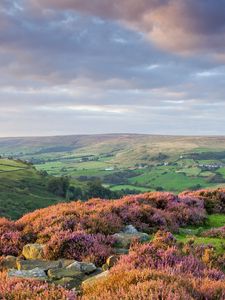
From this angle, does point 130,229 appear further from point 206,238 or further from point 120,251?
point 206,238

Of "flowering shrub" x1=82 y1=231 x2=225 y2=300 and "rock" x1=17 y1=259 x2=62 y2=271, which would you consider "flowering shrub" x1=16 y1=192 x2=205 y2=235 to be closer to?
"rock" x1=17 y1=259 x2=62 y2=271

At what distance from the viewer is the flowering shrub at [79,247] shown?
37.0 ft

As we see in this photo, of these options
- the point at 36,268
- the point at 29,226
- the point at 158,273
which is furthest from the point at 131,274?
the point at 29,226

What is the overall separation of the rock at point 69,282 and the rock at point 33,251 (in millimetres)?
2740

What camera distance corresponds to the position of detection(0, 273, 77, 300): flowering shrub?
7387 mm

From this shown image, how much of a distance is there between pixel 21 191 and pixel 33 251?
467ft

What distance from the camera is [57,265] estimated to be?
10.5 m

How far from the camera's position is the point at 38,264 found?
10672mm

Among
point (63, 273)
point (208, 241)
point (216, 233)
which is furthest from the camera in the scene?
point (216, 233)

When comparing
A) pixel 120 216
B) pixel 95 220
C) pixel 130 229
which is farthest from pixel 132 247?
pixel 120 216

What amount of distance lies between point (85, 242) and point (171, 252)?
296 cm

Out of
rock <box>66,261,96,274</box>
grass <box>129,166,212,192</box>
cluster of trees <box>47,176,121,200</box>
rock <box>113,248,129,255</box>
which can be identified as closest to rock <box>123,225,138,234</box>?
rock <box>113,248,129,255</box>

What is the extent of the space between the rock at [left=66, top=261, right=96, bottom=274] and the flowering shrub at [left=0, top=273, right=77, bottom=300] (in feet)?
5.61

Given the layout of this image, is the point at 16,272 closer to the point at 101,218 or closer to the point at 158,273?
the point at 158,273
